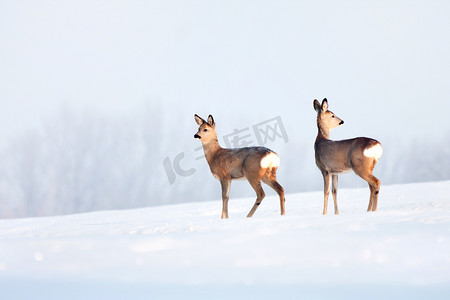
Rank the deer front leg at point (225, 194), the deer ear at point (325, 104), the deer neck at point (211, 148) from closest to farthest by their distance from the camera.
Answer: the deer front leg at point (225, 194) → the deer neck at point (211, 148) → the deer ear at point (325, 104)

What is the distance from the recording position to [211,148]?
10.4 m

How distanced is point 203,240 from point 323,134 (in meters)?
4.65

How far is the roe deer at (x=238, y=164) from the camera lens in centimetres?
971

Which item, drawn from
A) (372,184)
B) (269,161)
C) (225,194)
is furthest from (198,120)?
(372,184)

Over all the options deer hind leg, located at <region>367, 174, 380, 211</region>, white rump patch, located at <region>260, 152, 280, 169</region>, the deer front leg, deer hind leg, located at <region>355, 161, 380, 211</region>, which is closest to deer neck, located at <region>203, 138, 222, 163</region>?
the deer front leg

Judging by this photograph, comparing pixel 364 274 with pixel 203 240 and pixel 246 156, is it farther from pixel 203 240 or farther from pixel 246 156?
pixel 246 156

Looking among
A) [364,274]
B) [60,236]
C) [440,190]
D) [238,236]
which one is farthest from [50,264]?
[440,190]

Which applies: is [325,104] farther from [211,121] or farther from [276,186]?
[211,121]

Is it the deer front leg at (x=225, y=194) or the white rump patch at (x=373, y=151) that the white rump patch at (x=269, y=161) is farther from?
the white rump patch at (x=373, y=151)

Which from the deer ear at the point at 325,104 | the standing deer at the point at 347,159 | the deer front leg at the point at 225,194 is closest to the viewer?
the standing deer at the point at 347,159

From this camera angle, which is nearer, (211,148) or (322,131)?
(211,148)

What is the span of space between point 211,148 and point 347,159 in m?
2.48

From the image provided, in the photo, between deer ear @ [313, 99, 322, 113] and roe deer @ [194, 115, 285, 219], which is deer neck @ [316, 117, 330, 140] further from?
roe deer @ [194, 115, 285, 219]

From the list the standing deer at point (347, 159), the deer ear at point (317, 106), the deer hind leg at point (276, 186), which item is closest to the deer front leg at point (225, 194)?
the deer hind leg at point (276, 186)
